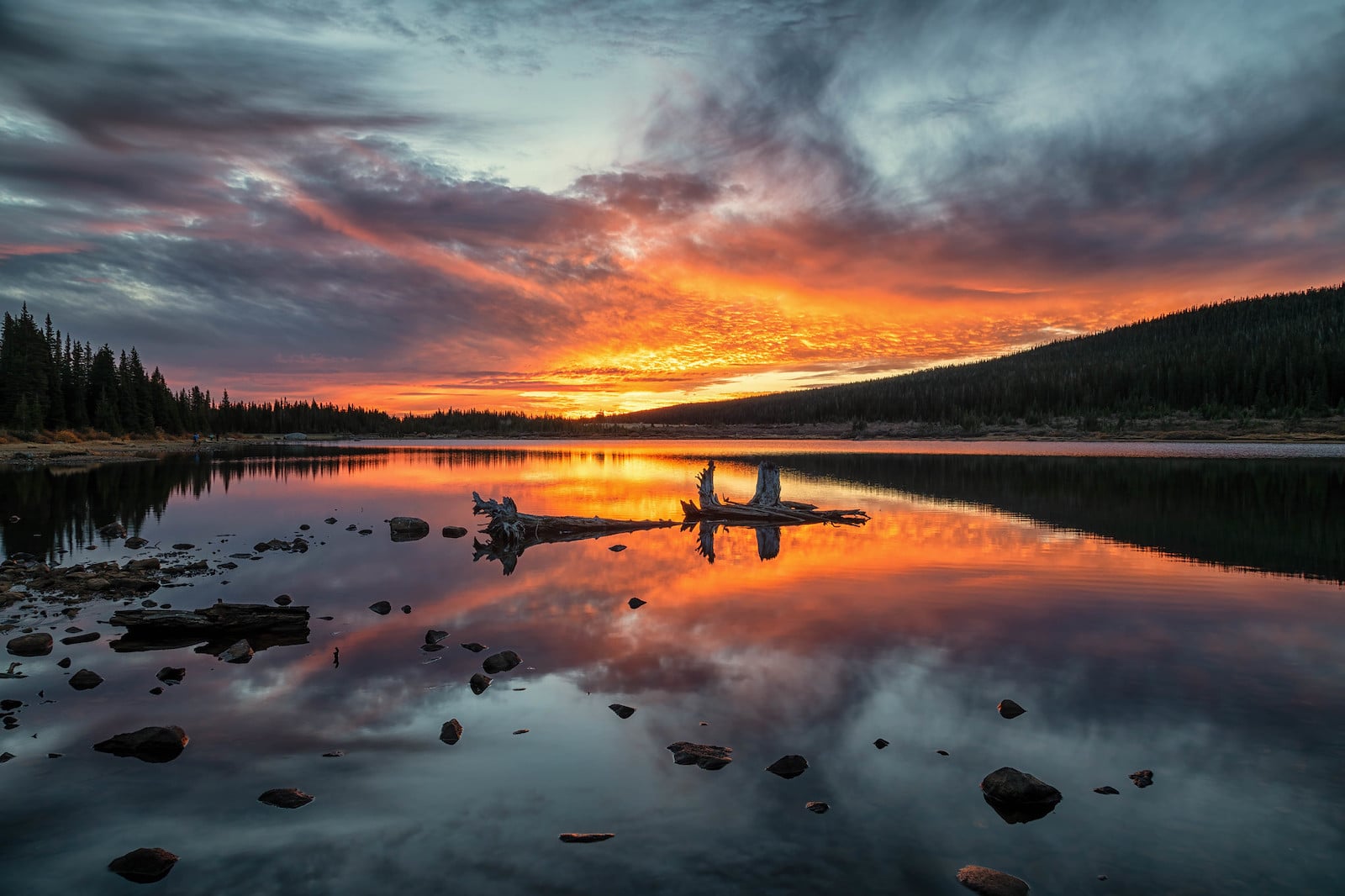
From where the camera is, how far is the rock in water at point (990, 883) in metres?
6.18

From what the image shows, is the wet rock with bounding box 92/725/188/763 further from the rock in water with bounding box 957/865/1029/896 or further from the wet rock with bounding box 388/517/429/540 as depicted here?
the wet rock with bounding box 388/517/429/540

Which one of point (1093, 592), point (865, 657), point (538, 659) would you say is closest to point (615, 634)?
point (538, 659)

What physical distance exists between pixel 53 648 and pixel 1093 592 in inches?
881

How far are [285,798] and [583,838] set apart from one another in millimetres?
3430

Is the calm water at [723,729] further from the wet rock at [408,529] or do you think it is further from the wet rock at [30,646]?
the wet rock at [408,529]

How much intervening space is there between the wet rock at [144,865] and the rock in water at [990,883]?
24.3 ft

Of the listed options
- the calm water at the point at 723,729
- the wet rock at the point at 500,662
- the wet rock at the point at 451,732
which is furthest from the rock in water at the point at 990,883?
the wet rock at the point at 500,662

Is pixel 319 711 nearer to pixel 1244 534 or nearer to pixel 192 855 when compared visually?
pixel 192 855

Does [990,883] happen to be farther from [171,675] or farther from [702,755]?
[171,675]

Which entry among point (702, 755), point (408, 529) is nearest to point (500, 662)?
point (702, 755)

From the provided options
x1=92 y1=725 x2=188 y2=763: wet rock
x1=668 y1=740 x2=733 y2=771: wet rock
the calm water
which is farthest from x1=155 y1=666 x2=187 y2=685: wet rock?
x1=668 y1=740 x2=733 y2=771: wet rock

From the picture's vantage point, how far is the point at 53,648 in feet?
41.1

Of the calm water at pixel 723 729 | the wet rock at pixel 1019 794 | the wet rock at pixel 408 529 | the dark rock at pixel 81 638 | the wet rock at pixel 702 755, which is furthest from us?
the wet rock at pixel 408 529

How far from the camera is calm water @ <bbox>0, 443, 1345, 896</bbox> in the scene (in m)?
6.73
